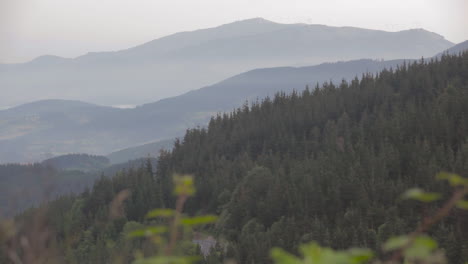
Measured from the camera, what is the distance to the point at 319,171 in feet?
260

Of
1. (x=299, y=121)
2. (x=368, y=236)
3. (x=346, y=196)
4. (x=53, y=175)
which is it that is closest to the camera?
(x=53, y=175)

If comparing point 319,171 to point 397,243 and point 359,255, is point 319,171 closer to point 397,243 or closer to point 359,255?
point 359,255

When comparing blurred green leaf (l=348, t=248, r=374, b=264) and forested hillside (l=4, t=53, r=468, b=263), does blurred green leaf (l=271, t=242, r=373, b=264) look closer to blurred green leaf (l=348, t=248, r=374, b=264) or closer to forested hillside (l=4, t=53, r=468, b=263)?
blurred green leaf (l=348, t=248, r=374, b=264)

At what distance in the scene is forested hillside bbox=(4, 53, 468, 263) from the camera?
196 feet

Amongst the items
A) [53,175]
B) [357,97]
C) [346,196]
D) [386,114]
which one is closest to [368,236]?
[346,196]

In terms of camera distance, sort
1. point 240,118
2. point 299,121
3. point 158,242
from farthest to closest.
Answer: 1. point 240,118
2. point 299,121
3. point 158,242

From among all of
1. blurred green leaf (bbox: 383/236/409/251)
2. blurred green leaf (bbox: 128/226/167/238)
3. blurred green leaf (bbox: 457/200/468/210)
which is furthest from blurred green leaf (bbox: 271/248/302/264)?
blurred green leaf (bbox: 457/200/468/210)

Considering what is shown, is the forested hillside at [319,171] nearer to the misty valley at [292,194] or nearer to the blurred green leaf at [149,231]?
the misty valley at [292,194]

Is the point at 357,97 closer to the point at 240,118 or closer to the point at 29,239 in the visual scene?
the point at 240,118

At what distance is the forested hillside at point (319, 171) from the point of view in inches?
2347

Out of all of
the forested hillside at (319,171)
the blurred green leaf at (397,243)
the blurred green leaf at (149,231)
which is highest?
the blurred green leaf at (149,231)

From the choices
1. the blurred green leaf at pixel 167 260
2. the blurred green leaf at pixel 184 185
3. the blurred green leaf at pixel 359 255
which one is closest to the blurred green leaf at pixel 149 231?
the blurred green leaf at pixel 167 260

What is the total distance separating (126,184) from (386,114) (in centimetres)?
5771

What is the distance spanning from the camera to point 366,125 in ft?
357
